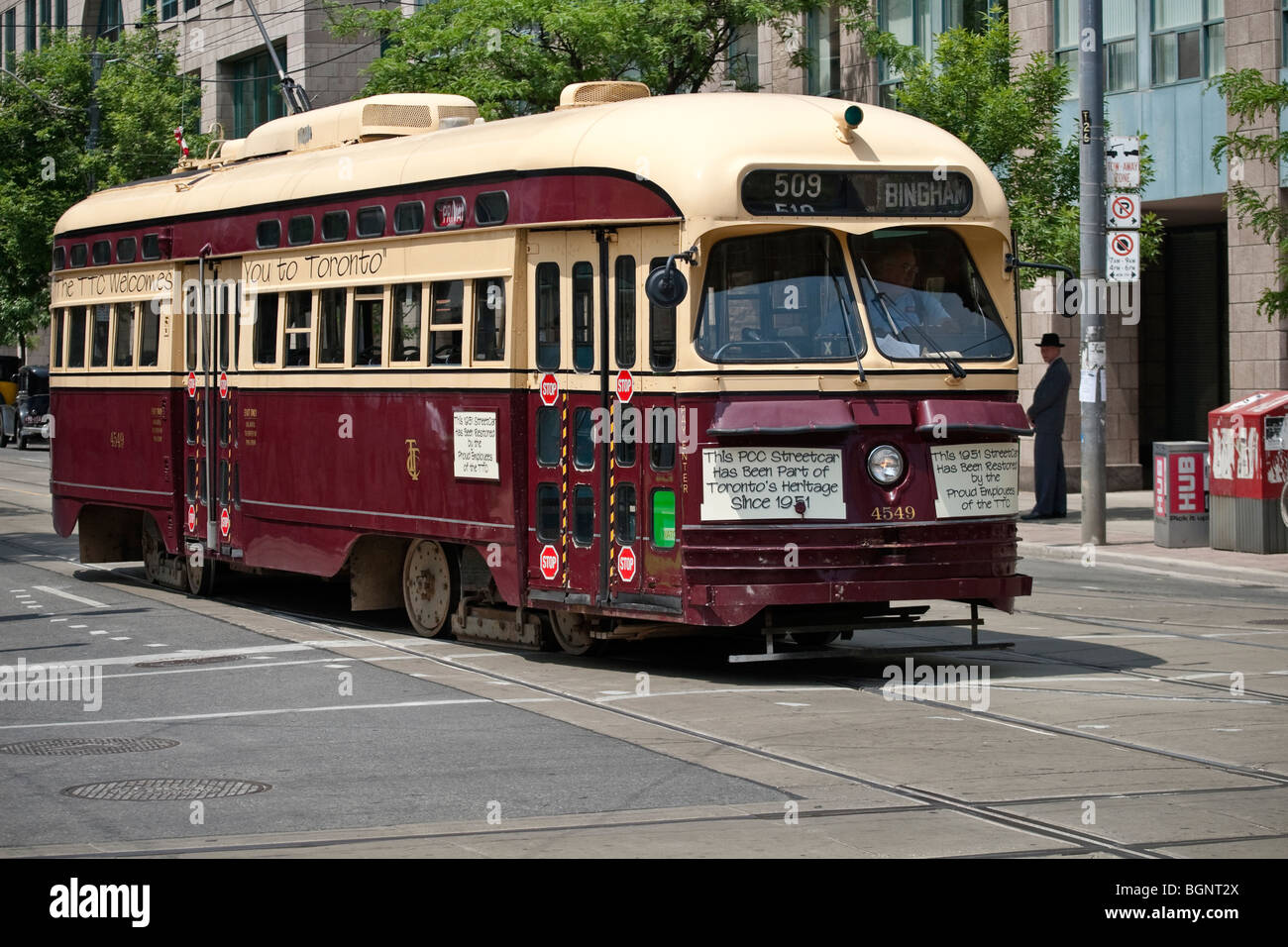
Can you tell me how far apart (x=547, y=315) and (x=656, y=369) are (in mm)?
1143

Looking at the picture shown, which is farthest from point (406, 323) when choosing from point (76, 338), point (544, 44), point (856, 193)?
point (544, 44)

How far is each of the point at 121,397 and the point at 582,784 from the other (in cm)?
1071

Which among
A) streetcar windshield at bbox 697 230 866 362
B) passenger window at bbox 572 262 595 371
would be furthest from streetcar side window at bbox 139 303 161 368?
streetcar windshield at bbox 697 230 866 362

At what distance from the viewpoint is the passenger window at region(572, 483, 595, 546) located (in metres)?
12.7

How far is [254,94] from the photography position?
56.9 meters

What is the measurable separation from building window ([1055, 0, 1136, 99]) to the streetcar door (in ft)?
58.4

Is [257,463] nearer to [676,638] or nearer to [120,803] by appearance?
[676,638]

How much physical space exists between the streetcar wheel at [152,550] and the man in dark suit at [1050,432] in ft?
35.3

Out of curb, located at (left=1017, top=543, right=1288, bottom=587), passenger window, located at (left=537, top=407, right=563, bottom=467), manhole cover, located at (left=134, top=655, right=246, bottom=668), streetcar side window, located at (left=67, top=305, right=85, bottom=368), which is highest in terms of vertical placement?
streetcar side window, located at (left=67, top=305, right=85, bottom=368)

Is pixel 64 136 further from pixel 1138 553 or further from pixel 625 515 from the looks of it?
pixel 625 515

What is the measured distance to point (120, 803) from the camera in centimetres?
900

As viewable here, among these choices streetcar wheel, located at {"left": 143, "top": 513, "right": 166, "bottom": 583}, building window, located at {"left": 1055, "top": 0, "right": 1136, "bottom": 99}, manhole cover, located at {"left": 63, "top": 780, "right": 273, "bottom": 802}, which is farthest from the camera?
building window, located at {"left": 1055, "top": 0, "right": 1136, "bottom": 99}

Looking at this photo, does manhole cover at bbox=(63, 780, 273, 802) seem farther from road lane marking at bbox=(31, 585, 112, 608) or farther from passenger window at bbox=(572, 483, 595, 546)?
road lane marking at bbox=(31, 585, 112, 608)
